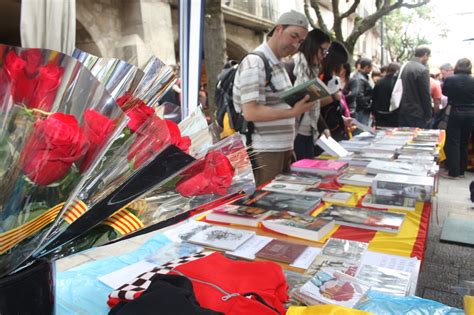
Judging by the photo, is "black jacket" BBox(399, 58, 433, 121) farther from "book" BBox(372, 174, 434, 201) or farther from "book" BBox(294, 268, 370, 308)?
"book" BBox(294, 268, 370, 308)

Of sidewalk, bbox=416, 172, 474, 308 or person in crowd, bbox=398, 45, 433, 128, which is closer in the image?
sidewalk, bbox=416, 172, 474, 308

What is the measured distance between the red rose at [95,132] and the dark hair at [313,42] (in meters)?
2.51

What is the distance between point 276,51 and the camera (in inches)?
94.8

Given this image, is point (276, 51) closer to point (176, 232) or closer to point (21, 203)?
point (176, 232)

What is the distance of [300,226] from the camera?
1475 mm

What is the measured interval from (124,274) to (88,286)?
0.36 ft

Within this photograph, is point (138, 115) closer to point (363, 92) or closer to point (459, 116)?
point (459, 116)

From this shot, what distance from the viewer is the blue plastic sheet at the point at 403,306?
95cm

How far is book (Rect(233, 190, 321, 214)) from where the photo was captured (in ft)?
5.59

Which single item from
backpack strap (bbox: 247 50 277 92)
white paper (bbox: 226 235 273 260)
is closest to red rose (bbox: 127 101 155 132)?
white paper (bbox: 226 235 273 260)

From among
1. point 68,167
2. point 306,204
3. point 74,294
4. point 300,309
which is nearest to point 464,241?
point 306,204

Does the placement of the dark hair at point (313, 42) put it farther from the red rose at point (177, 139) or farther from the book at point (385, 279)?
the red rose at point (177, 139)

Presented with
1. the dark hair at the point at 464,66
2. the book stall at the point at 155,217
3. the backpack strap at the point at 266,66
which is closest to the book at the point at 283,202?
the book stall at the point at 155,217

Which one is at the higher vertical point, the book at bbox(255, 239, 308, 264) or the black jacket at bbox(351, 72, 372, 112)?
the black jacket at bbox(351, 72, 372, 112)
